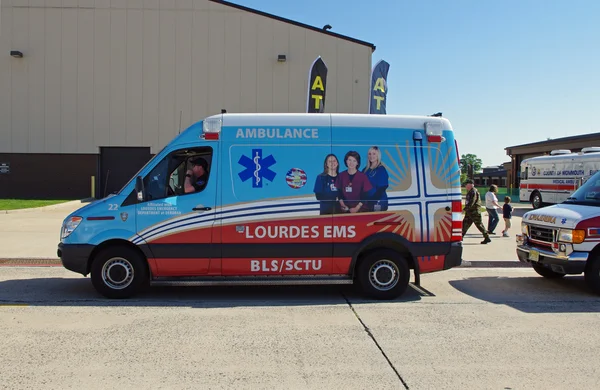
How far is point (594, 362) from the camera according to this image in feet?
16.4

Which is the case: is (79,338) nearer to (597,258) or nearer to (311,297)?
(311,297)

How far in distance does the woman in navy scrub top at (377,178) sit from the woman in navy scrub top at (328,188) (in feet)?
1.63

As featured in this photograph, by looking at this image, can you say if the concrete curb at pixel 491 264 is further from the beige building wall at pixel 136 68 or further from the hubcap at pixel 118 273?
the beige building wall at pixel 136 68

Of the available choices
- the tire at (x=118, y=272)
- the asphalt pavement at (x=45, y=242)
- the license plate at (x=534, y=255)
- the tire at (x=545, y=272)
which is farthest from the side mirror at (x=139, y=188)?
the tire at (x=545, y=272)

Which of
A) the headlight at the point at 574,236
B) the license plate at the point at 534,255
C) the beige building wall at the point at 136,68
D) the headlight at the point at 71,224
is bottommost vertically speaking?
the license plate at the point at 534,255

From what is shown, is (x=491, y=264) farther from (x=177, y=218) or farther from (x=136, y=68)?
(x=136, y=68)

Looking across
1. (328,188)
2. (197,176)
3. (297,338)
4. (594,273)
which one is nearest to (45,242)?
(197,176)

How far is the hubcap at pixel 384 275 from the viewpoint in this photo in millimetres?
7527

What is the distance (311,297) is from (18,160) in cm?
2818

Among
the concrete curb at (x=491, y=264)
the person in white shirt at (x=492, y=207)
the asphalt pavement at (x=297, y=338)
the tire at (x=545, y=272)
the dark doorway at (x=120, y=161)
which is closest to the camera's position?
the asphalt pavement at (x=297, y=338)

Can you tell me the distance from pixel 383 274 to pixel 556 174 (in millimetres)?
22674

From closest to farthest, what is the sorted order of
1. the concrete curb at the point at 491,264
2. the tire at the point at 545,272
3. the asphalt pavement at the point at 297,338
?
the asphalt pavement at the point at 297,338 → the tire at the point at 545,272 → the concrete curb at the point at 491,264

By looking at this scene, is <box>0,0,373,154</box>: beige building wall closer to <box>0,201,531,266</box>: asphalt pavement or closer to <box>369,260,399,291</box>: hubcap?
<box>0,201,531,266</box>: asphalt pavement

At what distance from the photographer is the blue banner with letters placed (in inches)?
732
